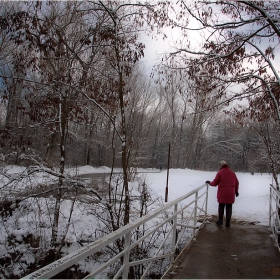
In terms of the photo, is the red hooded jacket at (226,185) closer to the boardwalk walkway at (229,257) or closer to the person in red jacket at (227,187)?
the person in red jacket at (227,187)

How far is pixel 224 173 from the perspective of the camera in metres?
6.76

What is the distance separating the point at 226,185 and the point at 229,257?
2.14 metres

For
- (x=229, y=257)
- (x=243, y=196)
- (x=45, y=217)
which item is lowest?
(x=45, y=217)

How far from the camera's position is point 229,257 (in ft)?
15.8

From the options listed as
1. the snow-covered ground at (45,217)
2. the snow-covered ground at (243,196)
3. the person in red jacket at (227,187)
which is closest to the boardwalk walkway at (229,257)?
the person in red jacket at (227,187)

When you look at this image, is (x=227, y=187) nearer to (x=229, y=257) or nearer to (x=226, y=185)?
(x=226, y=185)

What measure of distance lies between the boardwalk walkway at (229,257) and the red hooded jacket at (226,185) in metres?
0.75

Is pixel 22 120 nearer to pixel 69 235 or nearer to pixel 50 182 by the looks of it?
pixel 50 182

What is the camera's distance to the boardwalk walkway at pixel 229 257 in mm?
4086

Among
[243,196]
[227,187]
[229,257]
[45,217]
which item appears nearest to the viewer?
[229,257]

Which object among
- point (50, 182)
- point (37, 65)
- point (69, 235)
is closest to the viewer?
point (37, 65)

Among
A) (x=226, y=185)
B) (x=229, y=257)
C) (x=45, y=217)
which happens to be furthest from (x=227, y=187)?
(x=45, y=217)

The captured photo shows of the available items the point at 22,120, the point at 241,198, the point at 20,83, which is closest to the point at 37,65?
the point at 20,83

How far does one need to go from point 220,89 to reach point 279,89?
4.19 ft
